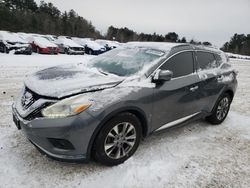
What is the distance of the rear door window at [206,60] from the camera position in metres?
4.22

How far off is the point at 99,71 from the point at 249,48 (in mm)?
77980

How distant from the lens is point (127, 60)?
12.6 ft

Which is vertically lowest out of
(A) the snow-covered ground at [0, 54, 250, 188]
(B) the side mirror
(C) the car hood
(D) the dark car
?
(A) the snow-covered ground at [0, 54, 250, 188]

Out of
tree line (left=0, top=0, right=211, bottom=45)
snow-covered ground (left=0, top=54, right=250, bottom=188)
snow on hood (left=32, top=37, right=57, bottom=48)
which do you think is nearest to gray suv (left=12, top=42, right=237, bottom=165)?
snow-covered ground (left=0, top=54, right=250, bottom=188)

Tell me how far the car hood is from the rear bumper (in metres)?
0.33

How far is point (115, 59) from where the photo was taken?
4.04 metres

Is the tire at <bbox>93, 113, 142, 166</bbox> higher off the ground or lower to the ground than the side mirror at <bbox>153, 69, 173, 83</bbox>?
lower

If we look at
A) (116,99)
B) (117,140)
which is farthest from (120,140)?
(116,99)

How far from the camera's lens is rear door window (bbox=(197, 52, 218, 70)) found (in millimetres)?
4219

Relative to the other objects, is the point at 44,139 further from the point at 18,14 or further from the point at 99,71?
the point at 18,14

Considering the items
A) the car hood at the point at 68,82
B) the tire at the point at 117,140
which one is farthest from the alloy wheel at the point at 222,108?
the car hood at the point at 68,82

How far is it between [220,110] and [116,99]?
288cm

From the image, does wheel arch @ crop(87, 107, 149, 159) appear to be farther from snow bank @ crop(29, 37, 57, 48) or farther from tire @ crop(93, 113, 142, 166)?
snow bank @ crop(29, 37, 57, 48)

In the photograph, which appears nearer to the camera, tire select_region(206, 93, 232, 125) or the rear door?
the rear door
